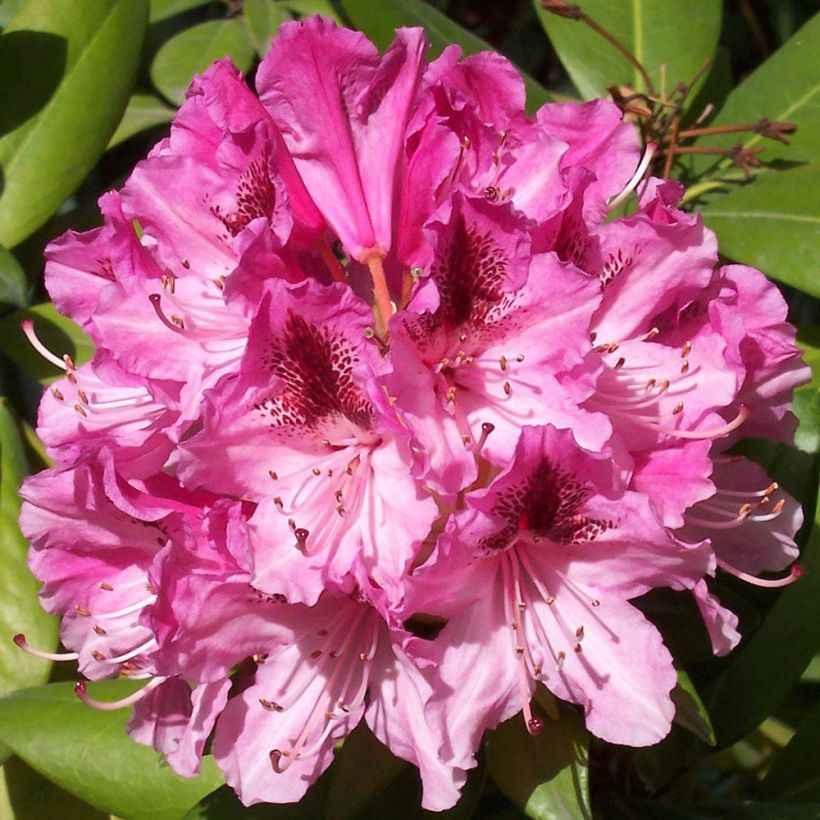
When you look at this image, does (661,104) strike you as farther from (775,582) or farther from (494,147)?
(775,582)

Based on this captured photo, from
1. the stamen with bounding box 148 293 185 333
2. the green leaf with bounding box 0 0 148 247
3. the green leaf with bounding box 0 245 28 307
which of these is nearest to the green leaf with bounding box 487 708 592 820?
the stamen with bounding box 148 293 185 333

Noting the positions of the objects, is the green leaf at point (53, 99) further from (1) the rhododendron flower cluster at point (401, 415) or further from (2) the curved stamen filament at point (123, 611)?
(2) the curved stamen filament at point (123, 611)

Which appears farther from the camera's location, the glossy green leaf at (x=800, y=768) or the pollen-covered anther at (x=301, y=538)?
the glossy green leaf at (x=800, y=768)

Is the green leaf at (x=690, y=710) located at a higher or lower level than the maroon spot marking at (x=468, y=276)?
lower

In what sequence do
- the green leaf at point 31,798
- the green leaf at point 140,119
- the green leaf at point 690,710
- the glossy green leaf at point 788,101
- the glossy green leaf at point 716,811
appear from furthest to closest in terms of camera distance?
the green leaf at point 140,119
the glossy green leaf at point 788,101
the green leaf at point 31,798
the glossy green leaf at point 716,811
the green leaf at point 690,710

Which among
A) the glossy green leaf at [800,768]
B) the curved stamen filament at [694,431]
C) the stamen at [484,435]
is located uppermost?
the stamen at [484,435]

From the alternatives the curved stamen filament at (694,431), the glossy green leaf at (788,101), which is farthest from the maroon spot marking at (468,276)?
the glossy green leaf at (788,101)

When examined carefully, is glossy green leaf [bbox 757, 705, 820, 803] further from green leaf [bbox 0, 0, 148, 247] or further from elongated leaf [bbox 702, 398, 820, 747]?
green leaf [bbox 0, 0, 148, 247]

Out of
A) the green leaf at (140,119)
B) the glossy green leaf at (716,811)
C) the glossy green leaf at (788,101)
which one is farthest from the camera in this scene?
the green leaf at (140,119)
